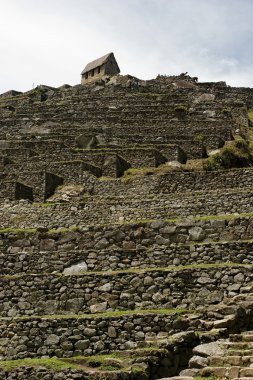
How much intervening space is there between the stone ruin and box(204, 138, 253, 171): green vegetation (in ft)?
6.24

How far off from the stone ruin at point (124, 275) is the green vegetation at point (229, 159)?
1.90 meters

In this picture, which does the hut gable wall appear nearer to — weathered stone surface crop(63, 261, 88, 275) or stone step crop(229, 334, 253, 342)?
weathered stone surface crop(63, 261, 88, 275)

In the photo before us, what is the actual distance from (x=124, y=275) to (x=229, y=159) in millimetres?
18933

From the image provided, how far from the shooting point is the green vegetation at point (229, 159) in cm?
3256

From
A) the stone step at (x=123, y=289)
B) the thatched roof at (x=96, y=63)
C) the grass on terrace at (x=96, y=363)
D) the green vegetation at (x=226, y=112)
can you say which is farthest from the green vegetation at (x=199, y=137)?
the thatched roof at (x=96, y=63)

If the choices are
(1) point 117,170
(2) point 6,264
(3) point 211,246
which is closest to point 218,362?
(3) point 211,246

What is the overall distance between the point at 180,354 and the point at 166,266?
3.90 meters

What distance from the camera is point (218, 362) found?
443 inches

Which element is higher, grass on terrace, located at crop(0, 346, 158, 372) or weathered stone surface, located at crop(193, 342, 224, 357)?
weathered stone surface, located at crop(193, 342, 224, 357)

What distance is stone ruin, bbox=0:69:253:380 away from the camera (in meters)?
12.4

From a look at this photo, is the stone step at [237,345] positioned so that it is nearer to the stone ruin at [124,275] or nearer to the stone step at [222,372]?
the stone ruin at [124,275]

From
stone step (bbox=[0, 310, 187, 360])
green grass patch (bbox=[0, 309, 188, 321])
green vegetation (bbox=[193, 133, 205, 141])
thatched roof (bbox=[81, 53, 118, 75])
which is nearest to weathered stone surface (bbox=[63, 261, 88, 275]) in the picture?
green grass patch (bbox=[0, 309, 188, 321])

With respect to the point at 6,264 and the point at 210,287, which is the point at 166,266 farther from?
the point at 6,264

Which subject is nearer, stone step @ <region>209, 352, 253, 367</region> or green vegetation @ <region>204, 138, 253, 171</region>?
stone step @ <region>209, 352, 253, 367</region>
